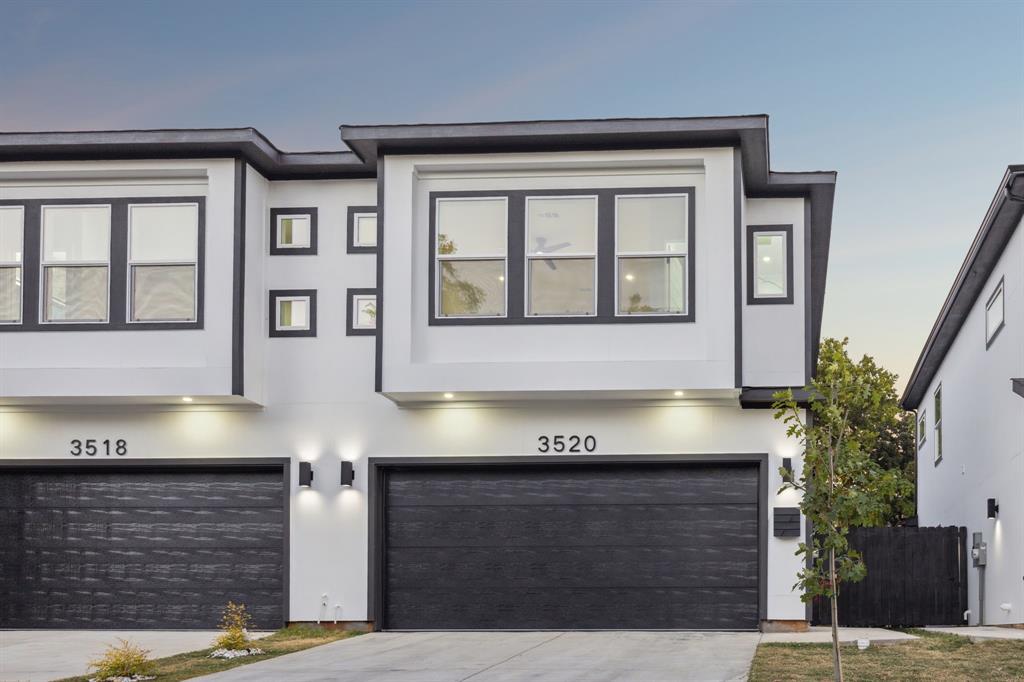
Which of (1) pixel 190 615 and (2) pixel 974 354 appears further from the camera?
(2) pixel 974 354

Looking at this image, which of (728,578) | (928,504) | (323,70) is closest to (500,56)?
(323,70)

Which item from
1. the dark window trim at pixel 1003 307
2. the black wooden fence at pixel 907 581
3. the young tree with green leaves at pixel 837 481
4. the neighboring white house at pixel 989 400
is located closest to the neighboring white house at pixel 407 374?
the neighboring white house at pixel 989 400

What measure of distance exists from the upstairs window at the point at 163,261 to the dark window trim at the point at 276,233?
1.06 metres

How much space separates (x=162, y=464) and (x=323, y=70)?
9743 mm

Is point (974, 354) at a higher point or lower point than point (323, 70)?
lower

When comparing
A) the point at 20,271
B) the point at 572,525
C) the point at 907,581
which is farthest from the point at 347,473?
the point at 907,581

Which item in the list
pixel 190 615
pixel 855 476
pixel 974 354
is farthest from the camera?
pixel 974 354

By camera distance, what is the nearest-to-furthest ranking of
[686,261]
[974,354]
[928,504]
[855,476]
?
[855,476], [686,261], [974,354], [928,504]

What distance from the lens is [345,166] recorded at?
1653 centimetres

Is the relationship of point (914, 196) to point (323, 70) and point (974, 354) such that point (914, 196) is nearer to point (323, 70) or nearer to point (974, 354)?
point (974, 354)

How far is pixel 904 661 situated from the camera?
12094mm

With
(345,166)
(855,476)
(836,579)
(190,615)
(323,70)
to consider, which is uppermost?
(323,70)

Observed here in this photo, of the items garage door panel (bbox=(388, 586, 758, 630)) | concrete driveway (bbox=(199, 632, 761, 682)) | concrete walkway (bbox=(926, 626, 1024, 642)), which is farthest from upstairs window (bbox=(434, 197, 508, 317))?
concrete walkway (bbox=(926, 626, 1024, 642))

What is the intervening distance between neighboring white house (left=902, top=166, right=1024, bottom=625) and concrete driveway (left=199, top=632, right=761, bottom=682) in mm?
4703
